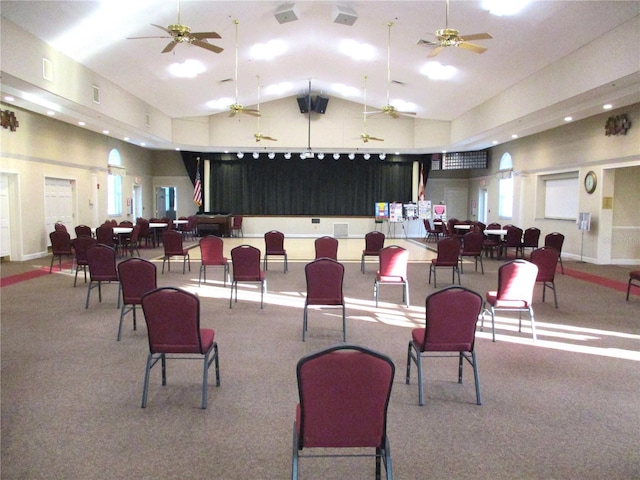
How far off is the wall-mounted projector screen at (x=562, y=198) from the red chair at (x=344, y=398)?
43.9ft

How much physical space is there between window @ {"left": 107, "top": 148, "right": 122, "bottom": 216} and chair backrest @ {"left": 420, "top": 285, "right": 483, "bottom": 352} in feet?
51.7

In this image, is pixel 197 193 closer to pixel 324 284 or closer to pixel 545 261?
pixel 324 284

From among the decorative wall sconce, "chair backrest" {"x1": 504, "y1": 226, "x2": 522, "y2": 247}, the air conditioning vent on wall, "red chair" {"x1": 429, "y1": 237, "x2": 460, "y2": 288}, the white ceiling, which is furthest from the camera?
the air conditioning vent on wall

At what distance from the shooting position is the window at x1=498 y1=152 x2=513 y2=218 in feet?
56.9

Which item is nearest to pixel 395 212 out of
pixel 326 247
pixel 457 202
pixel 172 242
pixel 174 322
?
pixel 457 202

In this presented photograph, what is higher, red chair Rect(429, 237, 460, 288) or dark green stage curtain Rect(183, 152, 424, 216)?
dark green stage curtain Rect(183, 152, 424, 216)

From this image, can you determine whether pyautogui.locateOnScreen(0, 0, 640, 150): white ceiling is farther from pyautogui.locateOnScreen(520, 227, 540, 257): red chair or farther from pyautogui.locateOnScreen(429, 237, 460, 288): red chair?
pyautogui.locateOnScreen(429, 237, 460, 288): red chair

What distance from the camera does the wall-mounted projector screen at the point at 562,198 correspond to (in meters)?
13.7

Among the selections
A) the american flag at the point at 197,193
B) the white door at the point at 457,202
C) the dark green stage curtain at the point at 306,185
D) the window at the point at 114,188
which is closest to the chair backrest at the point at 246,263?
the window at the point at 114,188

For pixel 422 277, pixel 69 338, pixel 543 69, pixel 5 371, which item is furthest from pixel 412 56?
pixel 5 371

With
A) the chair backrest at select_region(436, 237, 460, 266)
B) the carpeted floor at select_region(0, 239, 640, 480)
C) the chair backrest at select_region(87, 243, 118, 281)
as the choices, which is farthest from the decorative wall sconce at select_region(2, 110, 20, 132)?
the chair backrest at select_region(436, 237, 460, 266)

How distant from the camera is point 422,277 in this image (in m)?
10.1

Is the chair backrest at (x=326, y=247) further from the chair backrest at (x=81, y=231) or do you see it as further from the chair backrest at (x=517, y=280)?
the chair backrest at (x=81, y=231)

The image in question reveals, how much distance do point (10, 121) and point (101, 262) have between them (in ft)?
23.7
